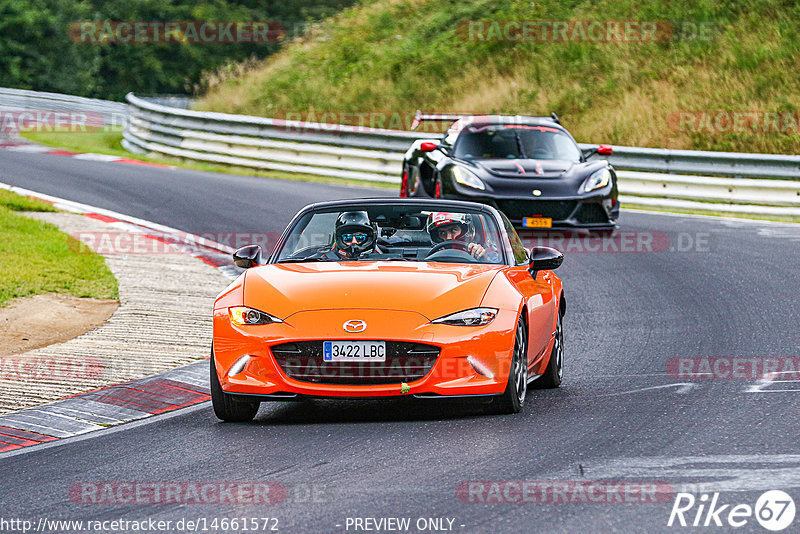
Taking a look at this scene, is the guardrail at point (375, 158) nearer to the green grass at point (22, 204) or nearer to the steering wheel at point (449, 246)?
the green grass at point (22, 204)

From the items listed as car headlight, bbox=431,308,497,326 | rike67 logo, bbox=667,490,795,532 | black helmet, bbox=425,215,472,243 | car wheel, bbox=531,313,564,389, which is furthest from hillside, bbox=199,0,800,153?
rike67 logo, bbox=667,490,795,532

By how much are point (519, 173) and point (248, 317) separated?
931cm

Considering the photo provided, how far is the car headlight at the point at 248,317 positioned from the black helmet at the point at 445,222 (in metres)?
1.68

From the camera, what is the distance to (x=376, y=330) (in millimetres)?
7422

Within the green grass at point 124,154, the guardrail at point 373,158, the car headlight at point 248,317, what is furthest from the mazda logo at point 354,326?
the green grass at point 124,154

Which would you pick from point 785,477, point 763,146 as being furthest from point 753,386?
point 763,146

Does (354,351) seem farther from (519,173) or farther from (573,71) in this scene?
(573,71)

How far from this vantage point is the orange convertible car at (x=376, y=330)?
24.4ft

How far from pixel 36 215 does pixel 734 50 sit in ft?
57.5

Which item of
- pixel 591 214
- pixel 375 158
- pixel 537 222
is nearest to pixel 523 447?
pixel 537 222

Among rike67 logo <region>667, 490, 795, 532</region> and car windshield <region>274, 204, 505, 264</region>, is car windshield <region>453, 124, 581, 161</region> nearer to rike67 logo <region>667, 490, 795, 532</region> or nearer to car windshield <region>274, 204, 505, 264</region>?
car windshield <region>274, 204, 505, 264</region>

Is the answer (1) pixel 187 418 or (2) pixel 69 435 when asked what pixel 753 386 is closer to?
(1) pixel 187 418

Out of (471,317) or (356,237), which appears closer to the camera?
(471,317)

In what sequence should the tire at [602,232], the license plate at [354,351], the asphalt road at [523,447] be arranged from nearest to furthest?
1. the asphalt road at [523,447]
2. the license plate at [354,351]
3. the tire at [602,232]
